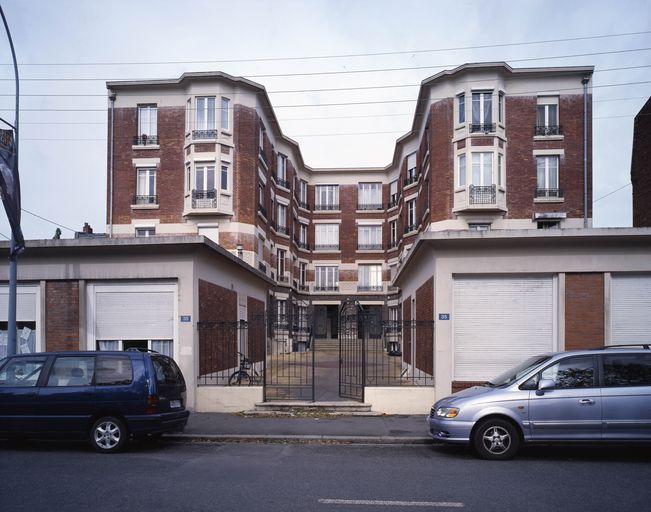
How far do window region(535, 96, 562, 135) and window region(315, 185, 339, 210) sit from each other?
76.3 ft

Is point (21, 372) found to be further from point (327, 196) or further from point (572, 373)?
point (327, 196)

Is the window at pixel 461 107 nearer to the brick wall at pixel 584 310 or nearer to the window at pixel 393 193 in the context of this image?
the brick wall at pixel 584 310

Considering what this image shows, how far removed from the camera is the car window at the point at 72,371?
9859mm

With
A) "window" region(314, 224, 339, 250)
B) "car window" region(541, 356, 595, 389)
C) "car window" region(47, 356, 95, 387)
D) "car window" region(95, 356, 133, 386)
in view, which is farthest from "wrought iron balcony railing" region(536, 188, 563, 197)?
"car window" region(47, 356, 95, 387)

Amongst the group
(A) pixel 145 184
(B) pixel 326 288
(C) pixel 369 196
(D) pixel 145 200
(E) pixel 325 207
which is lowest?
(B) pixel 326 288

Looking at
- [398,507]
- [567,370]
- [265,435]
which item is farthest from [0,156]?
[567,370]

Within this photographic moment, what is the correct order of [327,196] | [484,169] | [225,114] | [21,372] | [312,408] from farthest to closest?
[327,196], [225,114], [484,169], [312,408], [21,372]

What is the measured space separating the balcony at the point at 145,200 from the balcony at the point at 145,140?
3.02 meters

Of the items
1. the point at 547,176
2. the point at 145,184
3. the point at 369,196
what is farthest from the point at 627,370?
the point at 369,196

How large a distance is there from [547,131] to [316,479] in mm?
27268

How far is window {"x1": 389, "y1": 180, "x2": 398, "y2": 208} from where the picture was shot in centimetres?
4831

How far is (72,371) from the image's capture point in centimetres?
995

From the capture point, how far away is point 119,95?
31.5 metres

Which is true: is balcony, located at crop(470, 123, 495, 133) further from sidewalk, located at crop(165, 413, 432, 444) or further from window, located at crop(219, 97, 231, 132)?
sidewalk, located at crop(165, 413, 432, 444)
